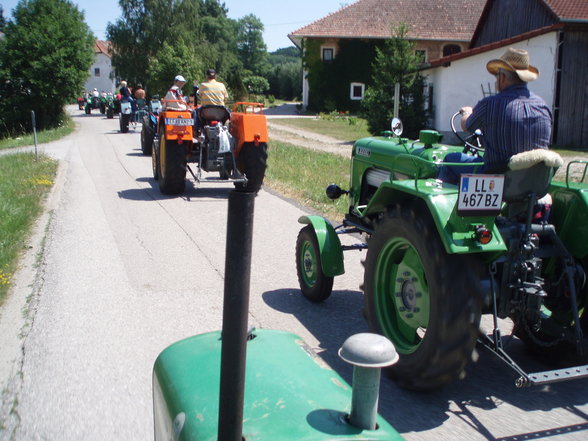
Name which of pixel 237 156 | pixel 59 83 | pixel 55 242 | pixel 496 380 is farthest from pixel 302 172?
pixel 59 83

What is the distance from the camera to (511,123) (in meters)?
3.53

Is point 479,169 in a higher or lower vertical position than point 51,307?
higher

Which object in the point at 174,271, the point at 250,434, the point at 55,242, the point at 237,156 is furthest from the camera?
the point at 237,156

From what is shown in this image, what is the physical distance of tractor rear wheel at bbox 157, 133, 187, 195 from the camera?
32.1 feet

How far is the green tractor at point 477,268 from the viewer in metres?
3.17

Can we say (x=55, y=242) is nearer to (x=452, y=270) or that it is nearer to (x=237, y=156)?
(x=237, y=156)


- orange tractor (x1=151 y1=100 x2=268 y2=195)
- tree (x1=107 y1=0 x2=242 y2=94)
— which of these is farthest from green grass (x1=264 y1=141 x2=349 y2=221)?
tree (x1=107 y1=0 x2=242 y2=94)

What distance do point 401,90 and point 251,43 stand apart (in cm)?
7237

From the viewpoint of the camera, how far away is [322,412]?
5.38 ft

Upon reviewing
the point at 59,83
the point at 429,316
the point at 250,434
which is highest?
the point at 59,83

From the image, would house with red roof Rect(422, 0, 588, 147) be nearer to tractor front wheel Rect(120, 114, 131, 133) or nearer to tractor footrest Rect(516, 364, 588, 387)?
tractor front wheel Rect(120, 114, 131, 133)

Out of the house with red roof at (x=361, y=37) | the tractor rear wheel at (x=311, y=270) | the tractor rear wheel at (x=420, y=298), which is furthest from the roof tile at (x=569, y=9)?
the house with red roof at (x=361, y=37)

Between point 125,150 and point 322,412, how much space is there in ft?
52.8

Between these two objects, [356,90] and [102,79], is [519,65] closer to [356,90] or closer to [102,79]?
[356,90]
